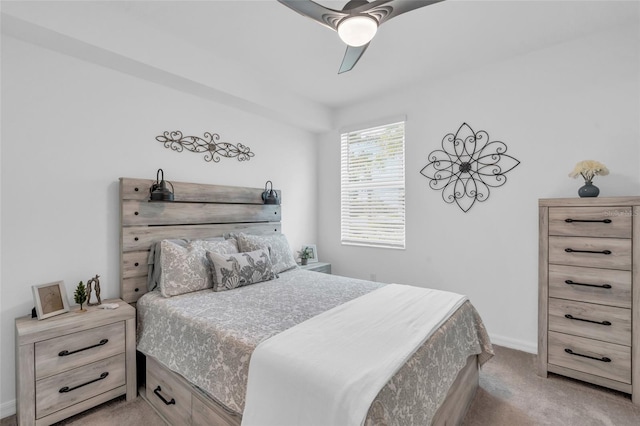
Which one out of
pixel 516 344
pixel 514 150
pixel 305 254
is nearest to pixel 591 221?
pixel 514 150

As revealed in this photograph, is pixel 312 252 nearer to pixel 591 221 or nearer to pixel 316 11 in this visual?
pixel 591 221

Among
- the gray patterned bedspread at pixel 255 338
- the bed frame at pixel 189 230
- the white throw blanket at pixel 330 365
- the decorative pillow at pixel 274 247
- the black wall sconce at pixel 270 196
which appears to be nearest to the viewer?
the white throw blanket at pixel 330 365

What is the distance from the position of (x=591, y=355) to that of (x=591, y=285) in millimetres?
521

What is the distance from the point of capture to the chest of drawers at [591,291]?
82.2 inches

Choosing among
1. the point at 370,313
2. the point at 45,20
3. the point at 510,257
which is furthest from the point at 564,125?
the point at 45,20

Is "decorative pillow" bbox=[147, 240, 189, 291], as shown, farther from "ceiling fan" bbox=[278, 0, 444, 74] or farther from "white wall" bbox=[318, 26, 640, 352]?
"white wall" bbox=[318, 26, 640, 352]

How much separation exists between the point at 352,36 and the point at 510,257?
8.31 feet

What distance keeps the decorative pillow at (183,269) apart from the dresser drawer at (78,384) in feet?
1.81

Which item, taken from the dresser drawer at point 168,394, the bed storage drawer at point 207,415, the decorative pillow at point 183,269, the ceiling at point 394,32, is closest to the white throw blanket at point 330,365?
the bed storage drawer at point 207,415

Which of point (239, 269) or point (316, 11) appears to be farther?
point (239, 269)

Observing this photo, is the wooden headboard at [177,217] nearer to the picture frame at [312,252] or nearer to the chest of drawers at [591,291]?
the picture frame at [312,252]

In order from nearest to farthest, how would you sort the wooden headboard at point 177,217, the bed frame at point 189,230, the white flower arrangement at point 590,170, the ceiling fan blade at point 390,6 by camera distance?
the ceiling fan blade at point 390,6
the bed frame at point 189,230
the white flower arrangement at point 590,170
the wooden headboard at point 177,217

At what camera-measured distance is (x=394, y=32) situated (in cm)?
244

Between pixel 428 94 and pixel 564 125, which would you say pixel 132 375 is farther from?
pixel 564 125
